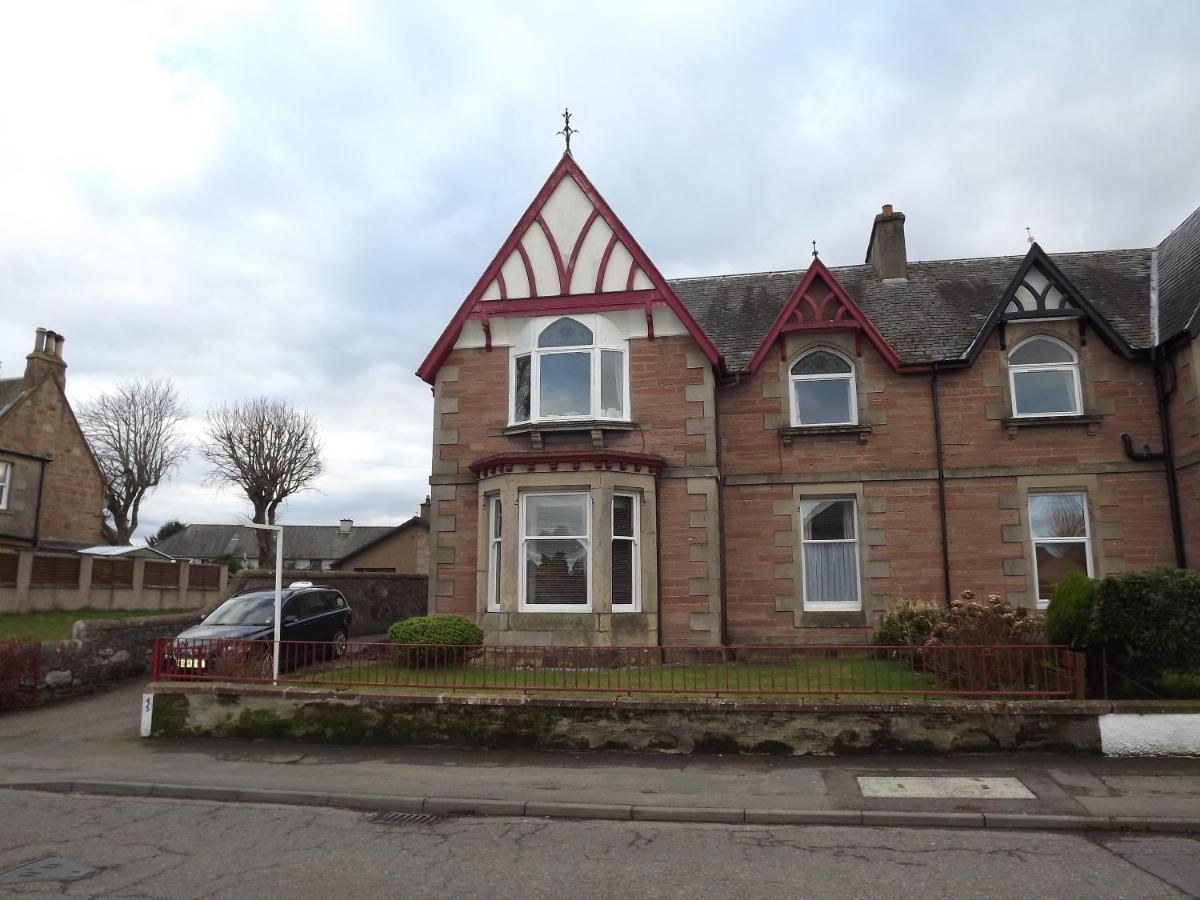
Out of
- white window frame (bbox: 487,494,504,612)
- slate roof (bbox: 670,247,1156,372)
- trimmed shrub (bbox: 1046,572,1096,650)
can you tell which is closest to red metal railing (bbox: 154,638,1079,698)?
trimmed shrub (bbox: 1046,572,1096,650)

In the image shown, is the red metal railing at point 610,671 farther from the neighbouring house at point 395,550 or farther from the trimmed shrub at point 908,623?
the neighbouring house at point 395,550

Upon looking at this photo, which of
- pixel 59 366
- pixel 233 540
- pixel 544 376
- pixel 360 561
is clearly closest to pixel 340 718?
pixel 544 376

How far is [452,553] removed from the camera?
16531mm

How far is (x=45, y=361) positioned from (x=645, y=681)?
34.6 metres

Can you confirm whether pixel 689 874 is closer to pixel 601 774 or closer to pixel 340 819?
pixel 601 774

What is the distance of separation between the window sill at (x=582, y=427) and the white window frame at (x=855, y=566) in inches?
166

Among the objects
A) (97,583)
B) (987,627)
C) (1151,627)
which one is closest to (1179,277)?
(987,627)

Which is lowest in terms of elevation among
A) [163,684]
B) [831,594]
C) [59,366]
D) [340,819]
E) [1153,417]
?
[340,819]

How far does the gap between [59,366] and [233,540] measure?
4335cm

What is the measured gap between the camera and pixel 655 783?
9.11 m

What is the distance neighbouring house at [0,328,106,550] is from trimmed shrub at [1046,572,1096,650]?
34735 millimetres

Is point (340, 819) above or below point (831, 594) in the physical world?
below

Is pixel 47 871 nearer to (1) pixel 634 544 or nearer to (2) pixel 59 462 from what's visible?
(1) pixel 634 544

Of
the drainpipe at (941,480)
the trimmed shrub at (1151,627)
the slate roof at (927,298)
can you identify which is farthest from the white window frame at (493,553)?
the trimmed shrub at (1151,627)
